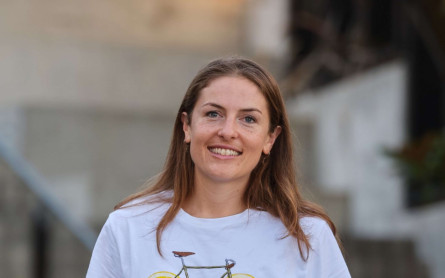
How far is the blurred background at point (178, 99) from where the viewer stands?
7.93 m

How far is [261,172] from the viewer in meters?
3.05

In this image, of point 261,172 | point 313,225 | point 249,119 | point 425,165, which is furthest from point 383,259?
point 249,119

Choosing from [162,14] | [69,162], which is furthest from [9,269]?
[162,14]

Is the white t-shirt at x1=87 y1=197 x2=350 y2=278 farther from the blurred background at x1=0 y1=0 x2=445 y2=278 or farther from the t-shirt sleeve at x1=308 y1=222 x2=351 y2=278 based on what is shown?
the blurred background at x1=0 y1=0 x2=445 y2=278

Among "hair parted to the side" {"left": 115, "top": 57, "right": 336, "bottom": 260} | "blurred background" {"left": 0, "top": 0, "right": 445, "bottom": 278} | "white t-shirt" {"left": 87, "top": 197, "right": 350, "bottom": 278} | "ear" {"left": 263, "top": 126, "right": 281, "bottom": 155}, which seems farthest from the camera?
"blurred background" {"left": 0, "top": 0, "right": 445, "bottom": 278}

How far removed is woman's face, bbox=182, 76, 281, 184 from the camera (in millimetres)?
2832

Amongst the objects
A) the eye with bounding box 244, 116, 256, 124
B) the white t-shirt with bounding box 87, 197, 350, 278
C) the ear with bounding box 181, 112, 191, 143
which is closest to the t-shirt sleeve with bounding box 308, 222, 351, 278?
the white t-shirt with bounding box 87, 197, 350, 278

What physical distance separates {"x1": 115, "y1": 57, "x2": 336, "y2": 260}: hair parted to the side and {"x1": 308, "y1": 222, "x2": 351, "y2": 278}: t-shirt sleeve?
0.03m

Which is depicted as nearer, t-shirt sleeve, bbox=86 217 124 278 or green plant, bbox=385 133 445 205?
t-shirt sleeve, bbox=86 217 124 278

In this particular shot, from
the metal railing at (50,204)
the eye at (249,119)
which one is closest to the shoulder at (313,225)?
the eye at (249,119)

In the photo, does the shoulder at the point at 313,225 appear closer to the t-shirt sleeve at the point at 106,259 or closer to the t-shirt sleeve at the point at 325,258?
the t-shirt sleeve at the point at 325,258

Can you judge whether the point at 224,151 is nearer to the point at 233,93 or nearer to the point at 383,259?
the point at 233,93

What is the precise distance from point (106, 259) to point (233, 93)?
637 mm

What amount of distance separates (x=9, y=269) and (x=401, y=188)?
11.7 ft
